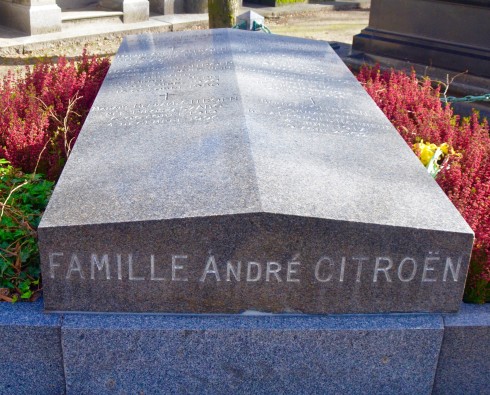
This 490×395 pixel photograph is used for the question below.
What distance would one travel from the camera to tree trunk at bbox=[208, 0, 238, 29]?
9.19 metres

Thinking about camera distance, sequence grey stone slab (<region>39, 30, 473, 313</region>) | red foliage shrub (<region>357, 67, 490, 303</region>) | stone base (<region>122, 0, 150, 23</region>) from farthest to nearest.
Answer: stone base (<region>122, 0, 150, 23</region>) < red foliage shrub (<region>357, 67, 490, 303</region>) < grey stone slab (<region>39, 30, 473, 313</region>)

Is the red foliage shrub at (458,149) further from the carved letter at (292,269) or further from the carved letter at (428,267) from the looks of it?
the carved letter at (292,269)

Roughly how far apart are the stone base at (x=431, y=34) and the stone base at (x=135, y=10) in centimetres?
524

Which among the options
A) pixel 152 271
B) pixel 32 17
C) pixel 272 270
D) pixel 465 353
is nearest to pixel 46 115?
pixel 152 271

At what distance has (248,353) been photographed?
2896 mm

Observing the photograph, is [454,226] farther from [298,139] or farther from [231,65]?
[231,65]

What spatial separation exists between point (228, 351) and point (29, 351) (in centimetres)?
83

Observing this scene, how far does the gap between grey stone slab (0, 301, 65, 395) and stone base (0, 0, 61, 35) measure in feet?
28.1

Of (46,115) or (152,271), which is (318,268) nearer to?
(152,271)

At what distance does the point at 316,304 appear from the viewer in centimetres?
290

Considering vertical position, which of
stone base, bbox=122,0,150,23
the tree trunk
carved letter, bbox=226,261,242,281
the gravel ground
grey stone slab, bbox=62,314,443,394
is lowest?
the gravel ground

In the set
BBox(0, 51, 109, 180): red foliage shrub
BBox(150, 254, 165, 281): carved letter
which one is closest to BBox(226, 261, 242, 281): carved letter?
BBox(150, 254, 165, 281): carved letter

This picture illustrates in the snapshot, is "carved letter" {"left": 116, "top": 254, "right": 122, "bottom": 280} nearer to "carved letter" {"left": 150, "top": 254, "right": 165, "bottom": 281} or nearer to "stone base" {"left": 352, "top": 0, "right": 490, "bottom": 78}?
"carved letter" {"left": 150, "top": 254, "right": 165, "bottom": 281}

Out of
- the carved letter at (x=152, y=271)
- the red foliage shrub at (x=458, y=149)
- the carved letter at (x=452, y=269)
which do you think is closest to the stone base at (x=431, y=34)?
the red foliage shrub at (x=458, y=149)
